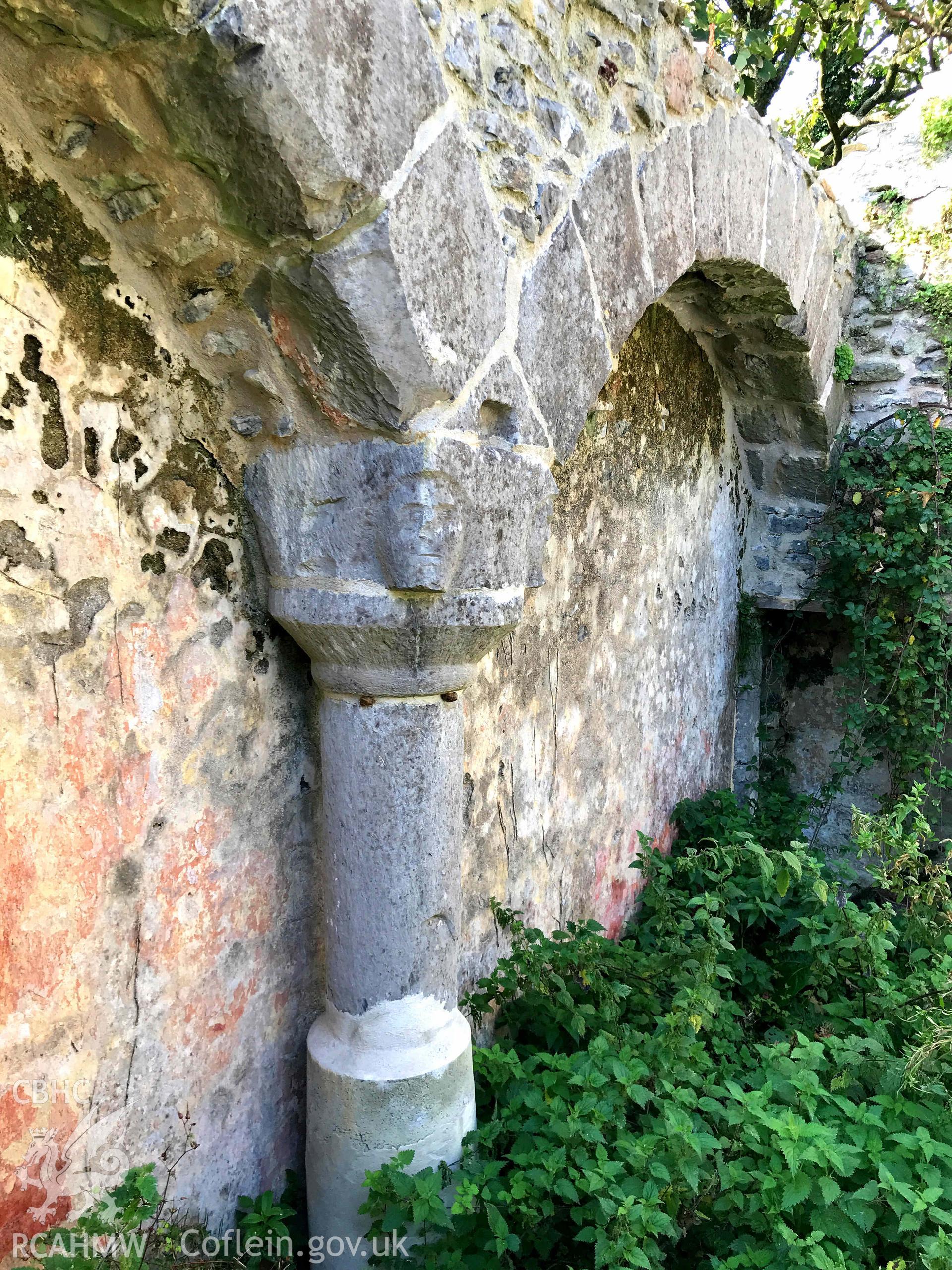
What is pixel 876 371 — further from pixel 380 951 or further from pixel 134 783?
pixel 134 783

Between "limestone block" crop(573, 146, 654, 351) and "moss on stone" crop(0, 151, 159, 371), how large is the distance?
3.23ft

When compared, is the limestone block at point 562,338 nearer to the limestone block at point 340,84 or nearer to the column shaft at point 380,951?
the limestone block at point 340,84

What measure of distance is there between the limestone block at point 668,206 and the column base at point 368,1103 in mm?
1868

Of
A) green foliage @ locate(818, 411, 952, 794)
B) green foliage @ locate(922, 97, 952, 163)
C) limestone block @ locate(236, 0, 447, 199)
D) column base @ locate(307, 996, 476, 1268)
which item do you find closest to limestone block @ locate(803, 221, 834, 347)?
green foliage @ locate(818, 411, 952, 794)

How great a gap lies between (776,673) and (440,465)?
12.7ft

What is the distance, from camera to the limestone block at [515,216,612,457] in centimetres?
174

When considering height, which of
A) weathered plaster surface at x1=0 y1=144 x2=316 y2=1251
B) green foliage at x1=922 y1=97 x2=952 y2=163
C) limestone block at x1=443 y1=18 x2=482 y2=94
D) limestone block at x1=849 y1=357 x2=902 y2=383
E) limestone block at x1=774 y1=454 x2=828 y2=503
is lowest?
weathered plaster surface at x1=0 y1=144 x2=316 y2=1251

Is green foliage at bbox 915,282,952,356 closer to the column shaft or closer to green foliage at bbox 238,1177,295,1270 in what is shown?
the column shaft

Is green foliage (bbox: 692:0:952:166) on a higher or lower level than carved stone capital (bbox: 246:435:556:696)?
higher

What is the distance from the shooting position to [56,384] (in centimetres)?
135

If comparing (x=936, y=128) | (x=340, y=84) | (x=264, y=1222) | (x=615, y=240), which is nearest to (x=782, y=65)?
(x=936, y=128)

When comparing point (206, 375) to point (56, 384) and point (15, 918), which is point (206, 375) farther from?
point (15, 918)

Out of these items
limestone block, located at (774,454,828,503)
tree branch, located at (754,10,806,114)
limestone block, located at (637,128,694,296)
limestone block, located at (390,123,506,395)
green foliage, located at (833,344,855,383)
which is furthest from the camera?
tree branch, located at (754,10,806,114)

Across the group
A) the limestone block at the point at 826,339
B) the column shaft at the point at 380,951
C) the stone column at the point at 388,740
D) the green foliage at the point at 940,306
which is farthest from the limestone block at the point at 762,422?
the column shaft at the point at 380,951
